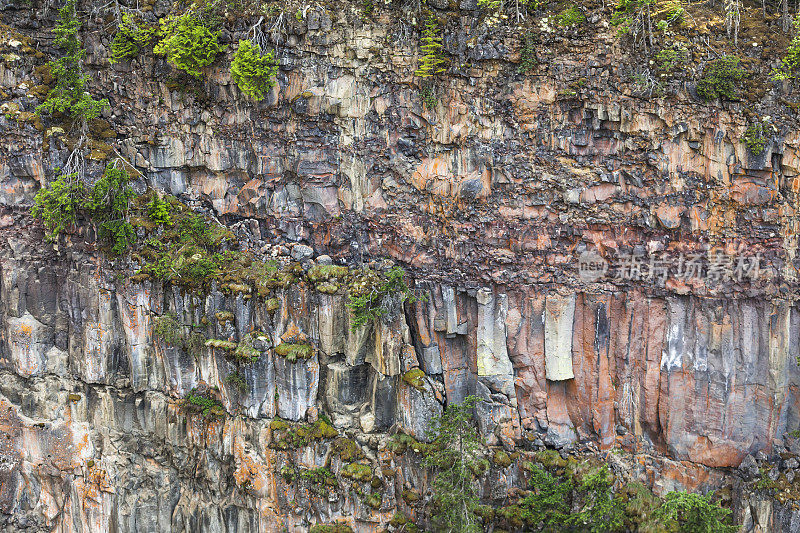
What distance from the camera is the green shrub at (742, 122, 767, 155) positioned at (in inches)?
663

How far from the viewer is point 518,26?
59.2ft

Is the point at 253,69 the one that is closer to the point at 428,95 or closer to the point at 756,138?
the point at 428,95

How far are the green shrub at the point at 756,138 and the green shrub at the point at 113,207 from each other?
1673cm

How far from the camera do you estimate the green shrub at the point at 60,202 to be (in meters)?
18.1

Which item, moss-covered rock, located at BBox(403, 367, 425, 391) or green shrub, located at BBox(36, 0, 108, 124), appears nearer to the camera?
moss-covered rock, located at BBox(403, 367, 425, 391)

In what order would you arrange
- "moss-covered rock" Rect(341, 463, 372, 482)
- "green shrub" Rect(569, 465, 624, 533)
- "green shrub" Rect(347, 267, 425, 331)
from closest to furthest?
"green shrub" Rect(569, 465, 624, 533) → "moss-covered rock" Rect(341, 463, 372, 482) → "green shrub" Rect(347, 267, 425, 331)

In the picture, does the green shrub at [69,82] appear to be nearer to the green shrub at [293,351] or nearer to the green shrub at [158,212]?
the green shrub at [158,212]

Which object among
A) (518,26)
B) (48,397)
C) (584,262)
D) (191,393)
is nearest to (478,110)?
(518,26)

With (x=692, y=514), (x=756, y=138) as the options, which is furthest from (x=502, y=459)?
(x=756, y=138)

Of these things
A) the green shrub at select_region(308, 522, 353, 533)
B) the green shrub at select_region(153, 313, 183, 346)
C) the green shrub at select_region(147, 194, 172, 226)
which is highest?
the green shrub at select_region(147, 194, 172, 226)

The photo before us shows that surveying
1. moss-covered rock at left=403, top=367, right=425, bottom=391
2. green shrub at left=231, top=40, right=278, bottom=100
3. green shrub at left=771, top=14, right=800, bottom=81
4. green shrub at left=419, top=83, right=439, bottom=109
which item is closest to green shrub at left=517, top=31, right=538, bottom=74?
green shrub at left=419, top=83, right=439, bottom=109

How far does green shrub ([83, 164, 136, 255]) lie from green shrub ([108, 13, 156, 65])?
11.4 ft

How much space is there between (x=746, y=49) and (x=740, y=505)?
11.9 meters

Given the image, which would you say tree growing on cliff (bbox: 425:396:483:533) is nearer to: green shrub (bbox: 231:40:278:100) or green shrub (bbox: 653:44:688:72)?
green shrub (bbox: 653:44:688:72)
